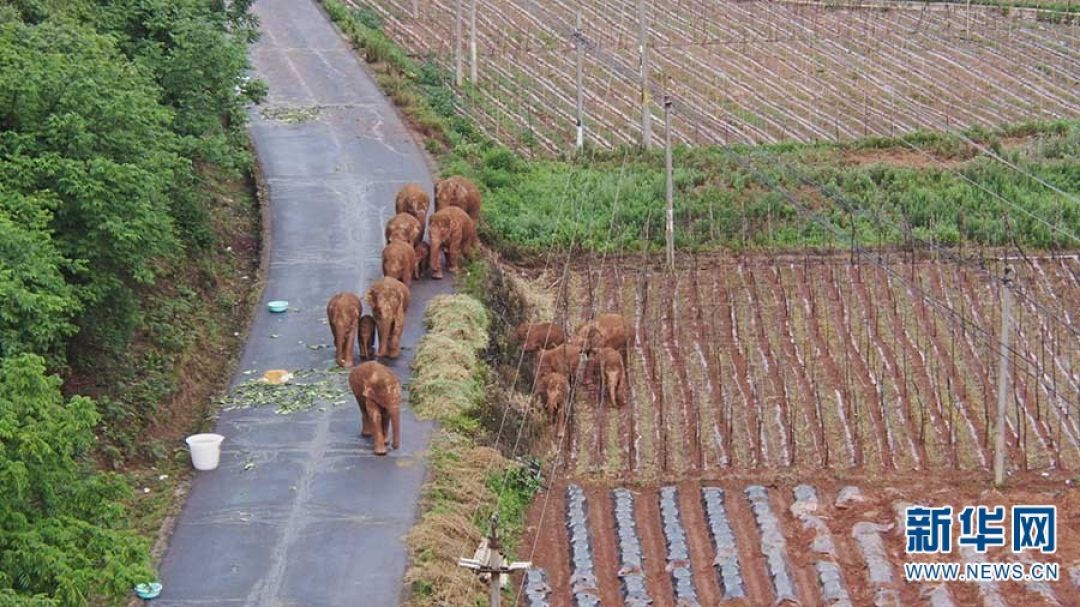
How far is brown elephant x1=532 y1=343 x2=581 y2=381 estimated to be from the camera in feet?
82.9

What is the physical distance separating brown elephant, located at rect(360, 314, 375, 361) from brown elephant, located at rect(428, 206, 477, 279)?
143 inches

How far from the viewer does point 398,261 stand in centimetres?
2747

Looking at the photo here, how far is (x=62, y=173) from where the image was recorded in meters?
21.7

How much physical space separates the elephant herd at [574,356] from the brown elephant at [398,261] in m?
1.99

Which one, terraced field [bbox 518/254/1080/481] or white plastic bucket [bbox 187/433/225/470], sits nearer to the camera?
white plastic bucket [bbox 187/433/225/470]

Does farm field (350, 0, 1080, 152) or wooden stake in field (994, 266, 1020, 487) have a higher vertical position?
wooden stake in field (994, 266, 1020, 487)

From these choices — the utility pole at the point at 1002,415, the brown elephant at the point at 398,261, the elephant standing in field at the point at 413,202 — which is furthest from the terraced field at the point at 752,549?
the elephant standing in field at the point at 413,202

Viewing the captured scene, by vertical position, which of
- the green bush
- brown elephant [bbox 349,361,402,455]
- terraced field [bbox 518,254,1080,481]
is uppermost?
A: the green bush

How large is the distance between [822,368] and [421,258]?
21.8ft

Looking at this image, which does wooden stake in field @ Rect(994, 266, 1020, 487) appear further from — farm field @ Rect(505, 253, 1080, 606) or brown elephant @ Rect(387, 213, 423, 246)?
brown elephant @ Rect(387, 213, 423, 246)

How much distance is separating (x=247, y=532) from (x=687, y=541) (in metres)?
5.14

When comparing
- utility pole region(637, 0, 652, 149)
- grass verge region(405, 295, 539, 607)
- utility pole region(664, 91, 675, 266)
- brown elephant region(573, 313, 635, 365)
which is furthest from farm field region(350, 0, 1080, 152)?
grass verge region(405, 295, 539, 607)

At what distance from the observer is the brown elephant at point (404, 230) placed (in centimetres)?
2878

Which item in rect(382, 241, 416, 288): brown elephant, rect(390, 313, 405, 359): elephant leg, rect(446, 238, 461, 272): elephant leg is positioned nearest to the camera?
rect(390, 313, 405, 359): elephant leg
